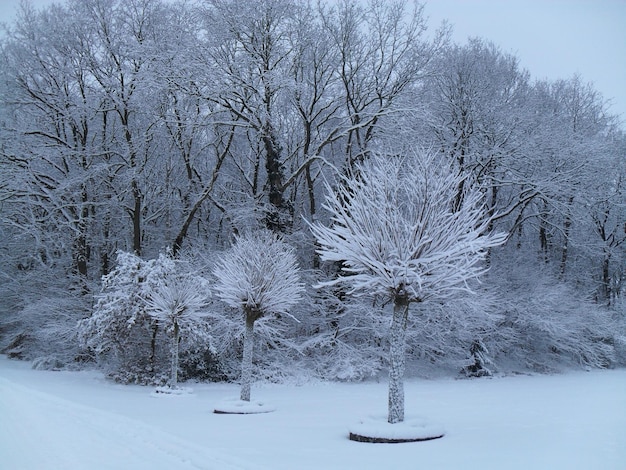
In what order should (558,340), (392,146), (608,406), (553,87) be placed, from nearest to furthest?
1. (608,406)
2. (392,146)
3. (558,340)
4. (553,87)

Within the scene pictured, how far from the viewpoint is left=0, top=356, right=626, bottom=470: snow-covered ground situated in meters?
6.69

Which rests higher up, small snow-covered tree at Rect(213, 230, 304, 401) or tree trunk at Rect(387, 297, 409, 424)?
small snow-covered tree at Rect(213, 230, 304, 401)

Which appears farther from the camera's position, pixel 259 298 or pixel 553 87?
pixel 553 87

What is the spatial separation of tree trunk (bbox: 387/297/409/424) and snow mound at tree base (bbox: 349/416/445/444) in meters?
0.26

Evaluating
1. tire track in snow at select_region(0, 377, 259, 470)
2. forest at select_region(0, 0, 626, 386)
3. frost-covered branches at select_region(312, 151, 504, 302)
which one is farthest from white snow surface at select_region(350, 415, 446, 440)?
forest at select_region(0, 0, 626, 386)

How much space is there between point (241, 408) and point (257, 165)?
13.4 m

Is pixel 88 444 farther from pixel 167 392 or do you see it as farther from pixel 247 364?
pixel 167 392

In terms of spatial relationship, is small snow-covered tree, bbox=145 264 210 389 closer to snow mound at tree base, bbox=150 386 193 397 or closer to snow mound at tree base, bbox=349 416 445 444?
snow mound at tree base, bbox=150 386 193 397

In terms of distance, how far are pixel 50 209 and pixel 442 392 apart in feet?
50.3

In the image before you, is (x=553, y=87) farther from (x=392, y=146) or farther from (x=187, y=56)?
(x=187, y=56)

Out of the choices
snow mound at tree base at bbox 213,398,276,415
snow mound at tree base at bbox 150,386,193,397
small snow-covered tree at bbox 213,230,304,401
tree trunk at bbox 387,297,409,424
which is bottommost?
snow mound at tree base at bbox 150,386,193,397

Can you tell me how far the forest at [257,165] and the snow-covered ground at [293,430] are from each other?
3129 mm

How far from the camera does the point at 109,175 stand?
21750mm

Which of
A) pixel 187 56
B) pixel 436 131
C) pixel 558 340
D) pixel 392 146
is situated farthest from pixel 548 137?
pixel 187 56
